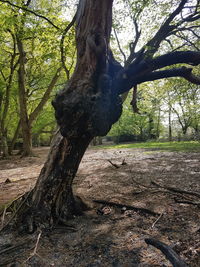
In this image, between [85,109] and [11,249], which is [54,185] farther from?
[85,109]

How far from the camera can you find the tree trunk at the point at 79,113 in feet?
7.23

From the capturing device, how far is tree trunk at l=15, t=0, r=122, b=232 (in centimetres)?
220

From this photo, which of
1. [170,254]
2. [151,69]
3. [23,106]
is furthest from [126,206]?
[23,106]

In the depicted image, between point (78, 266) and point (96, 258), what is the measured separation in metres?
0.23

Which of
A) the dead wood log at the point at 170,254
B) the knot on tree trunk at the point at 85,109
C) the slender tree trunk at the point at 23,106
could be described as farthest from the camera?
the slender tree trunk at the point at 23,106

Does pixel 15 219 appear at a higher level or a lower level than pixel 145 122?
lower

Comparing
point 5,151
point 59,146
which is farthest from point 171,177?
point 5,151

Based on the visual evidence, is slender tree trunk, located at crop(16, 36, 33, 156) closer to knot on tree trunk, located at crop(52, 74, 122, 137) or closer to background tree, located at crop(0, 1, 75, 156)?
background tree, located at crop(0, 1, 75, 156)

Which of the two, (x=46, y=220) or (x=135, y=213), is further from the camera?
(x=135, y=213)

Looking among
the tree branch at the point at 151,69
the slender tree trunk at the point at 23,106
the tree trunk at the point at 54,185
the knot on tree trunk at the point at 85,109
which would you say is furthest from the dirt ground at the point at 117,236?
the slender tree trunk at the point at 23,106

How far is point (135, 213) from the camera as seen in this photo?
2.95 m

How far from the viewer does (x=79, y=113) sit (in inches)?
85.5

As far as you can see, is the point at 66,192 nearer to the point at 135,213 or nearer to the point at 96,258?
the point at 96,258

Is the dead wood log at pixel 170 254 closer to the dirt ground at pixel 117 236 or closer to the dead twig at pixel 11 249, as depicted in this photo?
the dirt ground at pixel 117 236
